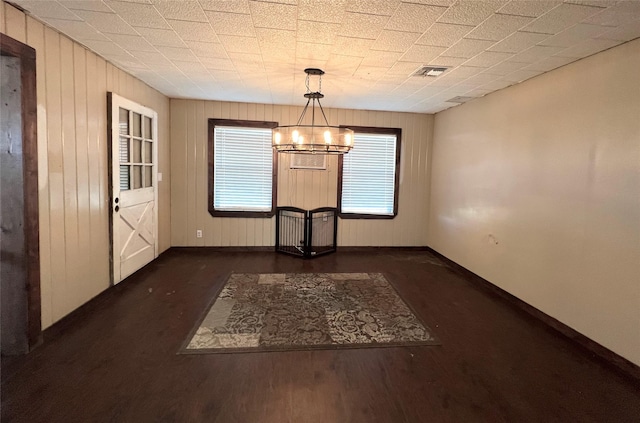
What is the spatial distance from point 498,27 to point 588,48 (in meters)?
0.95

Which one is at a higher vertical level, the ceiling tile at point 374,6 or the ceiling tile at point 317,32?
the ceiling tile at point 374,6

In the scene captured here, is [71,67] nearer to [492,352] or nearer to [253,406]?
[253,406]

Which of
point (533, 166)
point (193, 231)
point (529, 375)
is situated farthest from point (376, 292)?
point (193, 231)

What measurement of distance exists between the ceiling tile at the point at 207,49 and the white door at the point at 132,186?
119 centimetres

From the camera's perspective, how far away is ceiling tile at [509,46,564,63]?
2857 mm

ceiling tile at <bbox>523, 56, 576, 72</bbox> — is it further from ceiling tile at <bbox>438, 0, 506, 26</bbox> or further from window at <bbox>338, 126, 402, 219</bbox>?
window at <bbox>338, 126, 402, 219</bbox>

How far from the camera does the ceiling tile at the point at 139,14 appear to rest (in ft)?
7.69

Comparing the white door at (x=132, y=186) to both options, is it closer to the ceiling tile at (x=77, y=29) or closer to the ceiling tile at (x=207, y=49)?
the ceiling tile at (x=77, y=29)

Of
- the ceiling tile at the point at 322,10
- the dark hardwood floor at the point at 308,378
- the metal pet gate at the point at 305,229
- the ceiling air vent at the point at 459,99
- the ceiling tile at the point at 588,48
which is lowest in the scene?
the dark hardwood floor at the point at 308,378

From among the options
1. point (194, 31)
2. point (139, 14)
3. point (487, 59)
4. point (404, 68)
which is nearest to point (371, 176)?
point (404, 68)

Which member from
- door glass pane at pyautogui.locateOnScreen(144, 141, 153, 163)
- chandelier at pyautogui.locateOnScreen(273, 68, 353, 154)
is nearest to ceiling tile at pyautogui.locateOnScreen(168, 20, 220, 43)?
chandelier at pyautogui.locateOnScreen(273, 68, 353, 154)

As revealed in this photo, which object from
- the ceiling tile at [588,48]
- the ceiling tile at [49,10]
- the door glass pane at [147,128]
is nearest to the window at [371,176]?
the door glass pane at [147,128]

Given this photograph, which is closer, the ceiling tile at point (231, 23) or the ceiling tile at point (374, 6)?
the ceiling tile at point (374, 6)

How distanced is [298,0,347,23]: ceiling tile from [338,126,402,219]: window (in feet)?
11.9
